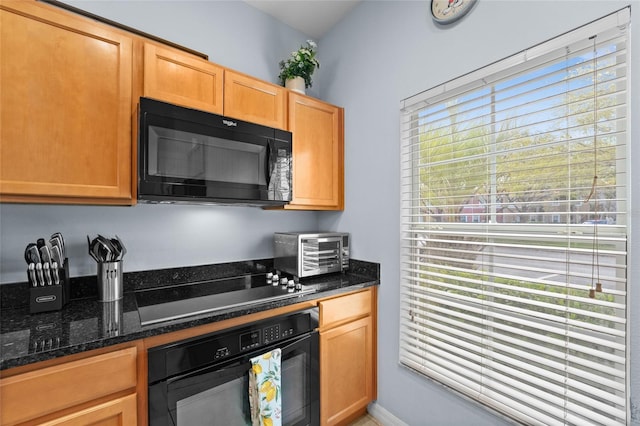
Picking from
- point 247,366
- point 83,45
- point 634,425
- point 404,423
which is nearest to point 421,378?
point 404,423

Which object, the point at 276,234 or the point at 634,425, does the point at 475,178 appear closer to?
the point at 634,425

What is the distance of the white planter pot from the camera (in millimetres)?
2010

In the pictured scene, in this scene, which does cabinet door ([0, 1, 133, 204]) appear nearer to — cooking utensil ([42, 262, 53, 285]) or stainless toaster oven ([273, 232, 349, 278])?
cooking utensil ([42, 262, 53, 285])

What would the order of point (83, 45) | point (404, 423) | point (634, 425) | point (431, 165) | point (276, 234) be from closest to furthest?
point (634, 425) < point (83, 45) < point (431, 165) < point (404, 423) < point (276, 234)

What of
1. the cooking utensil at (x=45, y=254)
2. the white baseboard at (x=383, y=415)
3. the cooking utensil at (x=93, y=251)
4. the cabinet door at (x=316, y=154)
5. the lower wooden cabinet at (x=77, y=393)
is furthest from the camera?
the cabinet door at (x=316, y=154)

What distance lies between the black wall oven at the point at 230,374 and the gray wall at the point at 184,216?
2.43ft

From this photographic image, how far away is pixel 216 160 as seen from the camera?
61.1 inches

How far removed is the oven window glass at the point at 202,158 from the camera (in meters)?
1.38

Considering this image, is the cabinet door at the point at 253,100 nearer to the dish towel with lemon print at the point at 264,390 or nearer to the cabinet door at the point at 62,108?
the cabinet door at the point at 62,108

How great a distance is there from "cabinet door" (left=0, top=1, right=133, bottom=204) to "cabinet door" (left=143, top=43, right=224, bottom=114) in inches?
3.8

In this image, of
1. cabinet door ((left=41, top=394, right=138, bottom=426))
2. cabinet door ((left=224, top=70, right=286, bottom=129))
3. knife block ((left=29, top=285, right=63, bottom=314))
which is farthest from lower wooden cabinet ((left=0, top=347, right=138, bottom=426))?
cabinet door ((left=224, top=70, right=286, bottom=129))

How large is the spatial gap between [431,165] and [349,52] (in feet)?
3.84

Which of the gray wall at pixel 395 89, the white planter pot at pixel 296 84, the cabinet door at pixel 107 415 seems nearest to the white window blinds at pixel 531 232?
the gray wall at pixel 395 89

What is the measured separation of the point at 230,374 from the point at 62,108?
1365 mm
